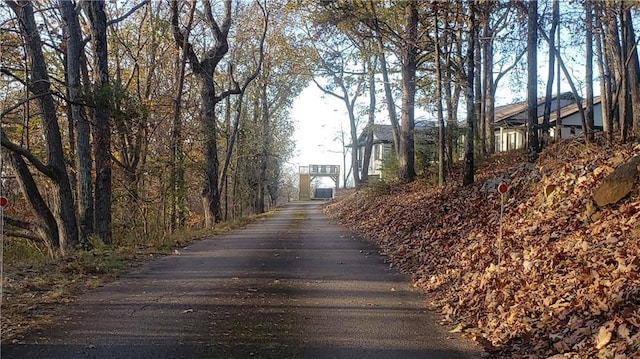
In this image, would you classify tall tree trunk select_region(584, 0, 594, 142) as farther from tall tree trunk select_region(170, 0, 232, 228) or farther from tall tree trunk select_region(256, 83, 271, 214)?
tall tree trunk select_region(256, 83, 271, 214)

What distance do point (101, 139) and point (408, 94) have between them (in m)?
12.0

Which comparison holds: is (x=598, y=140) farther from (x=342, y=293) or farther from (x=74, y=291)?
(x=74, y=291)

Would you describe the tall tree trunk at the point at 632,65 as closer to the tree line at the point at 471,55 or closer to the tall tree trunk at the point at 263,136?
the tree line at the point at 471,55

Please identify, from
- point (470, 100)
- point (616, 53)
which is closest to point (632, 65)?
point (616, 53)

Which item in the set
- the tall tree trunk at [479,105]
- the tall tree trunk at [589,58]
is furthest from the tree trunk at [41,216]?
the tall tree trunk at [479,105]

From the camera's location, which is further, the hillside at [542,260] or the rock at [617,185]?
the rock at [617,185]

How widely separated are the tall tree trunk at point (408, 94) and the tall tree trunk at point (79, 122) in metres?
10.3

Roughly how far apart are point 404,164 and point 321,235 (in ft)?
24.0

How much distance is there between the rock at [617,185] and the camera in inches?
330

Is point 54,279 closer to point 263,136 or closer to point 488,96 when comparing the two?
point 488,96

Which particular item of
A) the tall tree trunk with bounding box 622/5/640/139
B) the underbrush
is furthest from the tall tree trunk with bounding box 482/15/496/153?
the underbrush

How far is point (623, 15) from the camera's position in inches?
567

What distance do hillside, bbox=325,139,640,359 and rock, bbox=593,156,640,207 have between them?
0.17 feet

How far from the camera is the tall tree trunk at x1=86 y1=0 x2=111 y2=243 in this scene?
1510 cm
